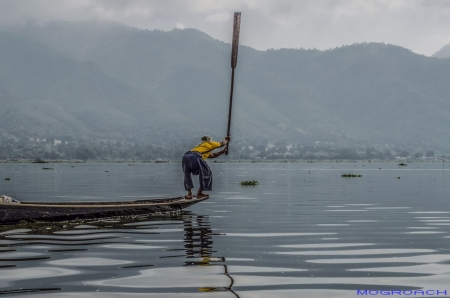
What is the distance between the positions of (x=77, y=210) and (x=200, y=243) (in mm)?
7735

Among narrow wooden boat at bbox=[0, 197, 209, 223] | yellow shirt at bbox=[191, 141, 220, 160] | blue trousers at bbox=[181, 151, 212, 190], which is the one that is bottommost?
narrow wooden boat at bbox=[0, 197, 209, 223]

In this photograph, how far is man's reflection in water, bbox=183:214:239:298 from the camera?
1669cm

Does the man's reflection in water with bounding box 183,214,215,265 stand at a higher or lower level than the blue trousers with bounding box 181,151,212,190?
lower

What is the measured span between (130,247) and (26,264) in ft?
11.8

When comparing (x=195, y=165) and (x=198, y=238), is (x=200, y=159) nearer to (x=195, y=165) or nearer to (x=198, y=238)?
(x=195, y=165)

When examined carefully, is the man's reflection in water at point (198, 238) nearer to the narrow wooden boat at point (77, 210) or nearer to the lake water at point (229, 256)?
the lake water at point (229, 256)

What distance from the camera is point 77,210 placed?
1060 inches

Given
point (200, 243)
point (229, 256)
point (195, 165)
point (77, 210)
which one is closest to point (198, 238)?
point (200, 243)

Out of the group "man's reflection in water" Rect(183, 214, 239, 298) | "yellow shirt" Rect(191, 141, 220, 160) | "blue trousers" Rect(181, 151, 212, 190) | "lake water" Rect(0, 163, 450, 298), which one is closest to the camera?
"lake water" Rect(0, 163, 450, 298)

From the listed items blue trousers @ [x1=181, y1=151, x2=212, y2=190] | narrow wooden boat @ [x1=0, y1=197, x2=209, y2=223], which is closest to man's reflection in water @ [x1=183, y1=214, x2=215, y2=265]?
narrow wooden boat @ [x1=0, y1=197, x2=209, y2=223]

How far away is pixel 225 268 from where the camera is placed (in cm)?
1617

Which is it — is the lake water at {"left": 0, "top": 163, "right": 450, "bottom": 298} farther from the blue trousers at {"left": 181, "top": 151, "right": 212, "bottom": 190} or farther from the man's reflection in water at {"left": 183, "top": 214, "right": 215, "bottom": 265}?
the blue trousers at {"left": 181, "top": 151, "right": 212, "bottom": 190}

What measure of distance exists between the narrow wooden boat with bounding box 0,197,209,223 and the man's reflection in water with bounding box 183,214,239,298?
103 cm

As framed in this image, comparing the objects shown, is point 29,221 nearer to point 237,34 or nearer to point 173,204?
point 173,204
